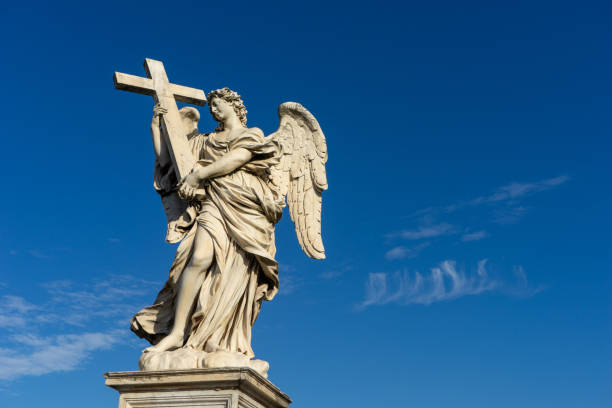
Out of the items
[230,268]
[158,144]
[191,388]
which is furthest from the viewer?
[158,144]

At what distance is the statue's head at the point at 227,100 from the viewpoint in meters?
8.56

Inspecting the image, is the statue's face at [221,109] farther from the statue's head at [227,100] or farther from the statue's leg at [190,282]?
the statue's leg at [190,282]

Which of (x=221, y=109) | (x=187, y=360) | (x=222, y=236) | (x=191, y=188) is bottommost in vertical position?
(x=187, y=360)

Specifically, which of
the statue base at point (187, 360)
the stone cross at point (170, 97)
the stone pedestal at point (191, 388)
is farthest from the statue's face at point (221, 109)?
the stone pedestal at point (191, 388)

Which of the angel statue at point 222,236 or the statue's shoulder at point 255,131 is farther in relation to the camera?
the statue's shoulder at point 255,131

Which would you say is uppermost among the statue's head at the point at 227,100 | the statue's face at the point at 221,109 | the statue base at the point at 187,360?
the statue's head at the point at 227,100

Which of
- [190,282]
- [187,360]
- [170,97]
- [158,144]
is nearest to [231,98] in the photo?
[170,97]

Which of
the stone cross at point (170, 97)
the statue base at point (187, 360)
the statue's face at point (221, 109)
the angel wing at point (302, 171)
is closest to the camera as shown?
the statue base at point (187, 360)

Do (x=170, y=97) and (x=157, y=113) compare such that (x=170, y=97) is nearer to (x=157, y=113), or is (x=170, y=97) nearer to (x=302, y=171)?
(x=157, y=113)

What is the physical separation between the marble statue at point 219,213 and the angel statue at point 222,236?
1cm

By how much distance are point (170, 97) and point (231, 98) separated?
0.79 meters

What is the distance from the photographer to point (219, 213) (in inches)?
307

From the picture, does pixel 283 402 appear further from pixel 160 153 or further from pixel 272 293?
pixel 160 153

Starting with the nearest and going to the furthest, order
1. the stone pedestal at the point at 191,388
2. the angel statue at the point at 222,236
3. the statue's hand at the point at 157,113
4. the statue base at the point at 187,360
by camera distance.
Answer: the stone pedestal at the point at 191,388, the statue base at the point at 187,360, the angel statue at the point at 222,236, the statue's hand at the point at 157,113
